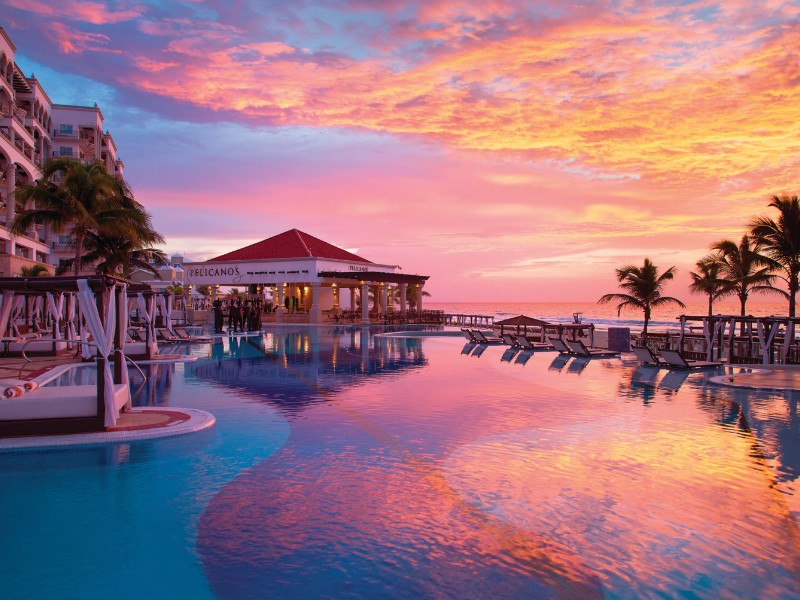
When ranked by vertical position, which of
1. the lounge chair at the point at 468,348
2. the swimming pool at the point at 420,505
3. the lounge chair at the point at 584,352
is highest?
the lounge chair at the point at 584,352

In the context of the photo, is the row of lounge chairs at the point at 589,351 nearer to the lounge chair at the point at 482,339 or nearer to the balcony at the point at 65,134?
the lounge chair at the point at 482,339

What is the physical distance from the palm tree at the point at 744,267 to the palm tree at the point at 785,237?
41 cm

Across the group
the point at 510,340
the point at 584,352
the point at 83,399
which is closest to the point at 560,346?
the point at 584,352

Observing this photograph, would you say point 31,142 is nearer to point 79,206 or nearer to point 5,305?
point 79,206

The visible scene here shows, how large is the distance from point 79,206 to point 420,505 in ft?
83.2

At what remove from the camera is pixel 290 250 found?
4972 cm

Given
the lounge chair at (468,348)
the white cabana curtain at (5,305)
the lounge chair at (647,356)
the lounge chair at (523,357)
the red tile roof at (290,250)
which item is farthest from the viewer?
the red tile roof at (290,250)

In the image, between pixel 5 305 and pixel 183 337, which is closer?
pixel 5 305

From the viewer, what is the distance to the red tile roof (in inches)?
1933

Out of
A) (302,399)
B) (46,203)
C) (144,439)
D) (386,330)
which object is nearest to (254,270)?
(386,330)

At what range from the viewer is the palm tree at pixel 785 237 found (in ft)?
74.6

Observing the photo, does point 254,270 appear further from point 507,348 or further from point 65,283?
point 65,283

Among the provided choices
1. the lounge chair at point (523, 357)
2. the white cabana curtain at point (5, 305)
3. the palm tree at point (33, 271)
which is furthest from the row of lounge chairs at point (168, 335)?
the lounge chair at point (523, 357)

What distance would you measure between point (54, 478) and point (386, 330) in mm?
34640
